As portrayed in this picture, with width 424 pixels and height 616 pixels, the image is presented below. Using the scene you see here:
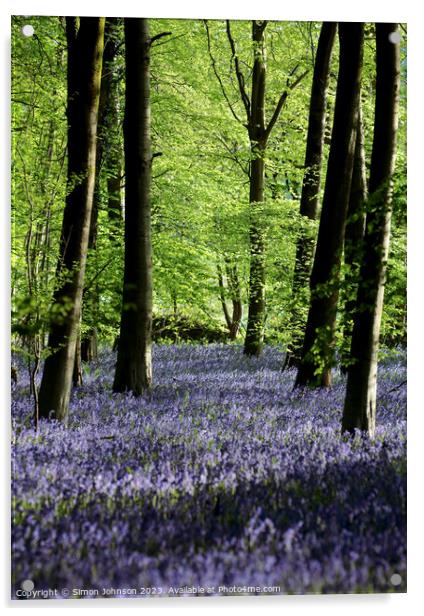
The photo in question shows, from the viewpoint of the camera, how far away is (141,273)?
24.7ft

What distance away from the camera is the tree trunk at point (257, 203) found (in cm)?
1157

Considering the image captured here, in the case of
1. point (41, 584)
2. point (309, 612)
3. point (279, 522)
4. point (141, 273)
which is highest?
point (141, 273)

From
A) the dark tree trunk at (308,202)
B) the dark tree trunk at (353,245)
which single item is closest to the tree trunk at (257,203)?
the dark tree trunk at (308,202)

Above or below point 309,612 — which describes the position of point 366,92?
above

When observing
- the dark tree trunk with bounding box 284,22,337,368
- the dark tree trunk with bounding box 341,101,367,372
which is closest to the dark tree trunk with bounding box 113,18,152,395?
the dark tree trunk with bounding box 341,101,367,372

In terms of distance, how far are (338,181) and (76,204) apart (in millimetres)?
3386

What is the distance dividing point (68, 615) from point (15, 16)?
15.6 feet

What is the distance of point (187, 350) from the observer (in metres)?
12.3

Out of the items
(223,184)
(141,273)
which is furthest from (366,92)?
(141,273)

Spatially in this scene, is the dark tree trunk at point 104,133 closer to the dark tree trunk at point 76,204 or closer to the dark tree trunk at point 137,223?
the dark tree trunk at point 137,223

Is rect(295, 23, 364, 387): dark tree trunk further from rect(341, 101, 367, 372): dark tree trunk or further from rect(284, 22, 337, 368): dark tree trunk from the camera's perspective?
rect(284, 22, 337, 368): dark tree trunk

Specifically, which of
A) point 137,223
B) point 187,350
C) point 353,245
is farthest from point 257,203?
point 353,245

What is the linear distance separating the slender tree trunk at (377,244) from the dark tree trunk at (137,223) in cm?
290

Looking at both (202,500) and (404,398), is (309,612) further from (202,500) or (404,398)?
(404,398)
